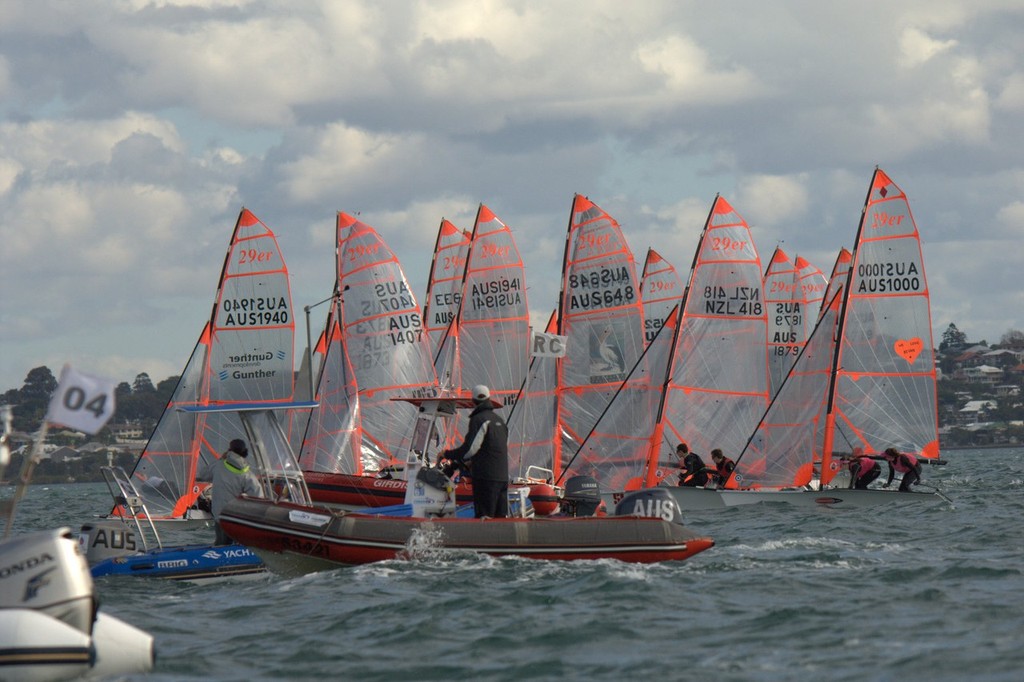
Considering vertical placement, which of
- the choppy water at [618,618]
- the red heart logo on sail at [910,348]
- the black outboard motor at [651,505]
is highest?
the red heart logo on sail at [910,348]

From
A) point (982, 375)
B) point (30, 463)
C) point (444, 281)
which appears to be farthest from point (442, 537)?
point (982, 375)

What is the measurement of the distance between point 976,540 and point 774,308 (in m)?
29.2

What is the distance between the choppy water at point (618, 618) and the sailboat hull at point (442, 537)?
0.26 meters

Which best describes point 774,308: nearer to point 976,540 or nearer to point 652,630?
point 976,540

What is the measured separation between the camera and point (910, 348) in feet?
109

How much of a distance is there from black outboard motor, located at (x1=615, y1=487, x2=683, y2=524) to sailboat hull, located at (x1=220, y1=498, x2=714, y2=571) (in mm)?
510

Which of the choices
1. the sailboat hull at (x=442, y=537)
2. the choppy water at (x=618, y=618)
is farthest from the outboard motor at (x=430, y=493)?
the choppy water at (x=618, y=618)

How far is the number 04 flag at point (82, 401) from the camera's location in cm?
1350

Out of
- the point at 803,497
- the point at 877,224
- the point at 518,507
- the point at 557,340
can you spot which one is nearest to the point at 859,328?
the point at 877,224

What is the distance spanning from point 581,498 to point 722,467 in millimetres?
13364

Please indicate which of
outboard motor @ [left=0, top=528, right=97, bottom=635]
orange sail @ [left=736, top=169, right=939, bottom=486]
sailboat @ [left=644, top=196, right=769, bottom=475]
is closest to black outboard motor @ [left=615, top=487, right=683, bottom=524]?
outboard motor @ [left=0, top=528, right=97, bottom=635]

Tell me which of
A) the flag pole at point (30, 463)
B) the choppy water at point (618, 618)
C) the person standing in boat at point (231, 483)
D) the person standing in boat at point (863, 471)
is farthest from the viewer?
the person standing in boat at point (863, 471)

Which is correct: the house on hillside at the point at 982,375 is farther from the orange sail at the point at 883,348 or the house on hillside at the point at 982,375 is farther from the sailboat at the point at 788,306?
the orange sail at the point at 883,348

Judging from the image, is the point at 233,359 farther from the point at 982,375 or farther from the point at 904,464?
the point at 982,375
